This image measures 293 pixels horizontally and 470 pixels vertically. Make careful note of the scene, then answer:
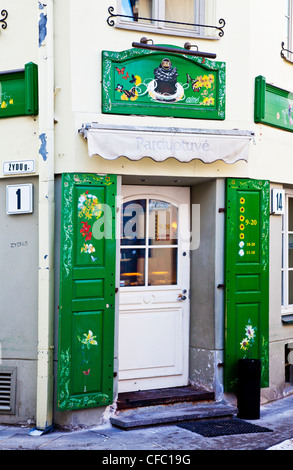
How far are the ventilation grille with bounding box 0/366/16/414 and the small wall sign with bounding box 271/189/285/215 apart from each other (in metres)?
3.80

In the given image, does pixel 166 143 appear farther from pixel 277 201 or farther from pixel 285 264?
pixel 285 264

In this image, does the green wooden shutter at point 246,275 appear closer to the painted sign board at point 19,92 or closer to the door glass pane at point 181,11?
the door glass pane at point 181,11

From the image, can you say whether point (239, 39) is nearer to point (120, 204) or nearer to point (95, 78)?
point (95, 78)

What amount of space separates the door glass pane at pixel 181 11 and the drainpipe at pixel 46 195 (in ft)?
4.83

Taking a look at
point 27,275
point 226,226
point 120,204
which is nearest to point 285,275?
point 226,226

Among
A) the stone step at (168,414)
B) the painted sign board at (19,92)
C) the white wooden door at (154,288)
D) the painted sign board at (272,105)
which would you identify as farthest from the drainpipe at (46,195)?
the painted sign board at (272,105)

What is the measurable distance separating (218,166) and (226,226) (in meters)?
0.72

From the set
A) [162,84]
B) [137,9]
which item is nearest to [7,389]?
[162,84]

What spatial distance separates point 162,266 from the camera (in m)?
7.70

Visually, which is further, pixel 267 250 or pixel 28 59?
pixel 267 250

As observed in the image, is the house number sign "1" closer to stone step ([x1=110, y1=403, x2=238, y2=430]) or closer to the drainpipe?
the drainpipe

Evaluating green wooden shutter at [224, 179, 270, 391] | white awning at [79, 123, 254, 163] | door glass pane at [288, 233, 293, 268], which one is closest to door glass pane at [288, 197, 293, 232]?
Result: door glass pane at [288, 233, 293, 268]

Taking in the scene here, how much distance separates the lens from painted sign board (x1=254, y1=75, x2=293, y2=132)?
296 inches

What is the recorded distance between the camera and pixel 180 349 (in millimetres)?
7723
